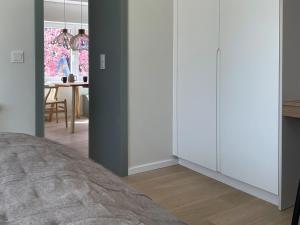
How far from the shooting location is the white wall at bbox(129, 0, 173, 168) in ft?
9.96

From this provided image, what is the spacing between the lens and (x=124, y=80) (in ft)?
9.75

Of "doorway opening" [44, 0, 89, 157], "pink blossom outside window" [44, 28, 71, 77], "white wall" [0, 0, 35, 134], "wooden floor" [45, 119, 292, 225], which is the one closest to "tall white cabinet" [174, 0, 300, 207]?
"wooden floor" [45, 119, 292, 225]

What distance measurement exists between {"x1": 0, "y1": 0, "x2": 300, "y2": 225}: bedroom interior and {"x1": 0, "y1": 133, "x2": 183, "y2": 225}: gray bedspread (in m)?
1.04

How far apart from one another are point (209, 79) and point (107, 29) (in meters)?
1.09

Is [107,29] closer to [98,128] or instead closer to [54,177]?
[98,128]

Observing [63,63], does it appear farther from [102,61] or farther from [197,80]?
[197,80]

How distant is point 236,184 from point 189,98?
2.91ft

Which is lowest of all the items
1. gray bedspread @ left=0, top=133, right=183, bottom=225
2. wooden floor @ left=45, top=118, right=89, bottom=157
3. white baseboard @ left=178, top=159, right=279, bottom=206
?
white baseboard @ left=178, top=159, right=279, bottom=206

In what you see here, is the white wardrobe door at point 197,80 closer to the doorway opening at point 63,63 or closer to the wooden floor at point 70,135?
the wooden floor at point 70,135

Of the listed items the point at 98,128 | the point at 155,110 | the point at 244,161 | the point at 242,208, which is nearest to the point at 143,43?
the point at 155,110

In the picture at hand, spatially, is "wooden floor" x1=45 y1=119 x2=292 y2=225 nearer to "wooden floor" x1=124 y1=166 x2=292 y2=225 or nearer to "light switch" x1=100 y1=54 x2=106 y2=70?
"wooden floor" x1=124 y1=166 x2=292 y2=225

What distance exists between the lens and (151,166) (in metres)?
3.25

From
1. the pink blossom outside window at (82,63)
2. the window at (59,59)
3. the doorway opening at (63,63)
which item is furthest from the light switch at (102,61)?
the pink blossom outside window at (82,63)

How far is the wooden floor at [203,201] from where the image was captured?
222 centimetres
